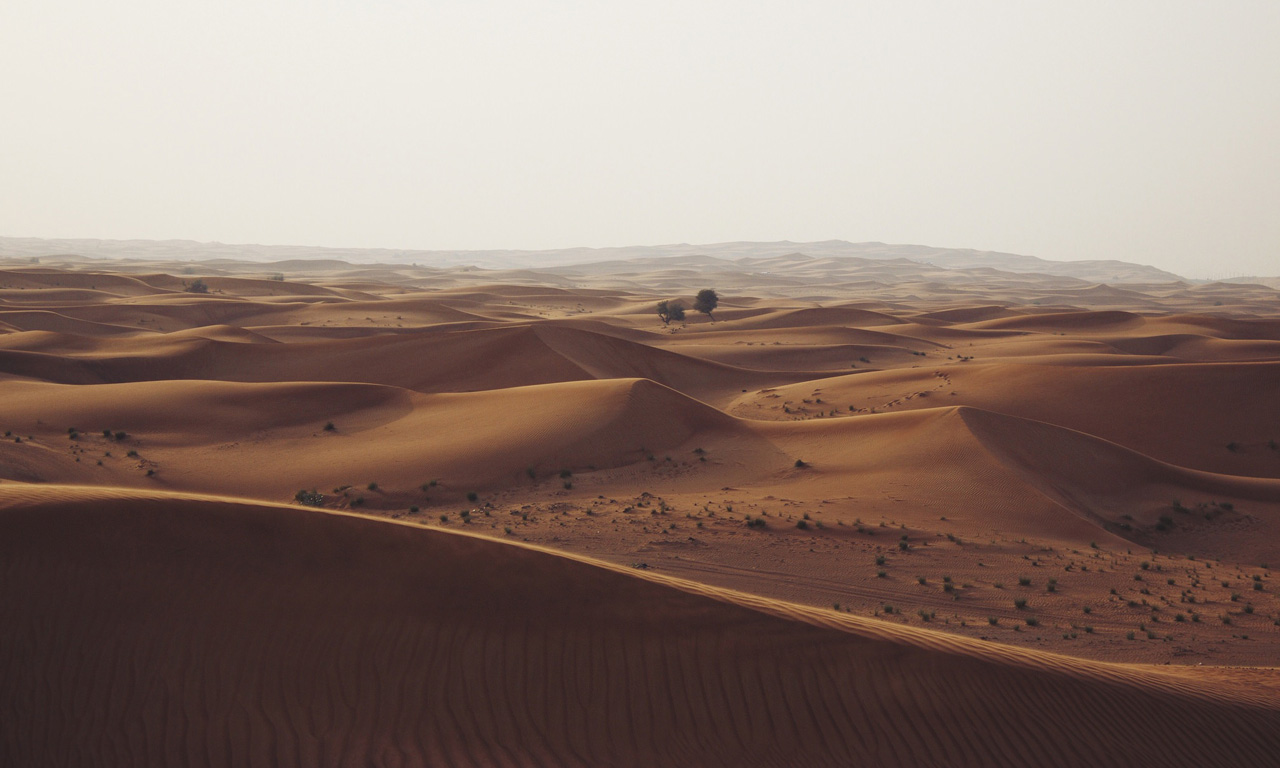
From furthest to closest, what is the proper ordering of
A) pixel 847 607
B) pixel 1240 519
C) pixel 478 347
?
pixel 478 347 → pixel 1240 519 → pixel 847 607

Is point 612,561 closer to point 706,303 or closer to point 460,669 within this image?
point 460,669

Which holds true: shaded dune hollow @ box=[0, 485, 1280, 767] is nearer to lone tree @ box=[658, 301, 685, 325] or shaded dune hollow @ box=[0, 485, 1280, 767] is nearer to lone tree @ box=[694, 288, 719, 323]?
lone tree @ box=[658, 301, 685, 325]

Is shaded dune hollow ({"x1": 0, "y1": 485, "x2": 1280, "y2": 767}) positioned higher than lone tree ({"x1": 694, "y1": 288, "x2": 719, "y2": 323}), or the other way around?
shaded dune hollow ({"x1": 0, "y1": 485, "x2": 1280, "y2": 767})

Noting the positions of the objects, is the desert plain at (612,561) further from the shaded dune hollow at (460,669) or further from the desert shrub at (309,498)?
the desert shrub at (309,498)

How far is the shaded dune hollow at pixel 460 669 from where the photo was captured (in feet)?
21.6

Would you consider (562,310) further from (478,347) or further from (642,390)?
(642,390)

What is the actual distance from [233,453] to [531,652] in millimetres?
15602

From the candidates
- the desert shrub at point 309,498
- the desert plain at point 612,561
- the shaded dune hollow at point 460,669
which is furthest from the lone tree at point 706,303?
the shaded dune hollow at point 460,669

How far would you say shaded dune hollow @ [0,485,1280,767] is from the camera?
21.6ft

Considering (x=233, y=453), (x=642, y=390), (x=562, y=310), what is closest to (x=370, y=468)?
(x=233, y=453)

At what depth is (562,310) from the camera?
246 ft

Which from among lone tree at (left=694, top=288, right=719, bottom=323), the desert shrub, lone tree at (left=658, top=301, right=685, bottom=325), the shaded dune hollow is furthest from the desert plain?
lone tree at (left=694, top=288, right=719, bottom=323)

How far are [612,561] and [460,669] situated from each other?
19.0ft

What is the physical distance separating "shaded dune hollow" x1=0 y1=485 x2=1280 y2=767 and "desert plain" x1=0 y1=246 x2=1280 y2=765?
3 cm
